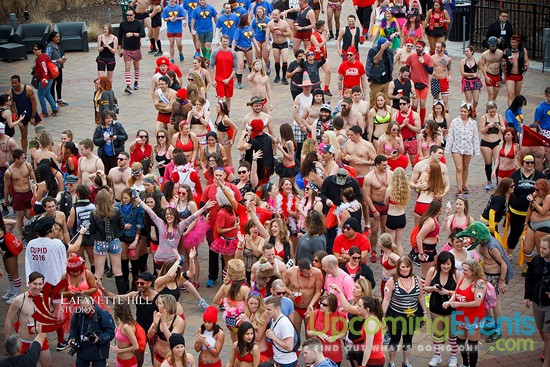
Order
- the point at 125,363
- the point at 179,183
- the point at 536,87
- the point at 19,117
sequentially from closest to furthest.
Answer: the point at 125,363
the point at 179,183
the point at 19,117
the point at 536,87

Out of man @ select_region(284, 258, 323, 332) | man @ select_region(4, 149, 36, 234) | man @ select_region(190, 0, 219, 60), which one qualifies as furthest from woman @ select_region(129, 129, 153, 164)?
man @ select_region(190, 0, 219, 60)

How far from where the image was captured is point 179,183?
14523 millimetres

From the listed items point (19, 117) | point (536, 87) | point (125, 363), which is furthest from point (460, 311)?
point (536, 87)

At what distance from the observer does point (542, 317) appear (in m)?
11.4

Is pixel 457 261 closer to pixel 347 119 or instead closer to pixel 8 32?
pixel 347 119

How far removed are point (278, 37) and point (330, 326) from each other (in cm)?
1211

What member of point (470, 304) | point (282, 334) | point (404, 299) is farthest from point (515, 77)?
point (282, 334)

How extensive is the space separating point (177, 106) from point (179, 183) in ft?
9.58

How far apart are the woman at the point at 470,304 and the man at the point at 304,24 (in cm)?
1212

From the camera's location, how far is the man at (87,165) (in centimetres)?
1477

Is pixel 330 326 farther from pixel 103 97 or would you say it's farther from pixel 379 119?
pixel 103 97

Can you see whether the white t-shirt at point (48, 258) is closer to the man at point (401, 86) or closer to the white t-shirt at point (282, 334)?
the white t-shirt at point (282, 334)

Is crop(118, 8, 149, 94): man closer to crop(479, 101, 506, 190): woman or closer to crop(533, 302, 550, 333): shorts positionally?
crop(479, 101, 506, 190): woman

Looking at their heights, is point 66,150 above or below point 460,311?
above
